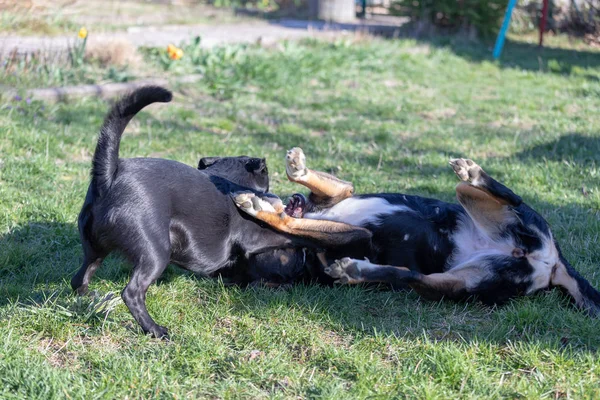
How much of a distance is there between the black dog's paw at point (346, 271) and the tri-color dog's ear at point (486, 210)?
91 centimetres

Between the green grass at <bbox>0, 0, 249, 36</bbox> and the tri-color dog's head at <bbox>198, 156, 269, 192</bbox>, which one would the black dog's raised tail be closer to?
the tri-color dog's head at <bbox>198, 156, 269, 192</bbox>

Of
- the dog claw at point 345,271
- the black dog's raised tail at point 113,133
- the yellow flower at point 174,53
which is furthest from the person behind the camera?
the yellow flower at point 174,53

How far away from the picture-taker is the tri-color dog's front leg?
3.62 m

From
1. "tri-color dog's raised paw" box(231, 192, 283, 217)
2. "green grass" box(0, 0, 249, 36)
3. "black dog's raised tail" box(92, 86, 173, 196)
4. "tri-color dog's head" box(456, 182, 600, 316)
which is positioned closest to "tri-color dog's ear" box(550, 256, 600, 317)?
"tri-color dog's head" box(456, 182, 600, 316)

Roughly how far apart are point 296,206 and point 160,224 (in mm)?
1161

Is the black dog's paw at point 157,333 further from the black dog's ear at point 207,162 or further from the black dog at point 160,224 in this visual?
the black dog's ear at point 207,162

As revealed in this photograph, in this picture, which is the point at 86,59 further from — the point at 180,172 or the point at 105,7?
the point at 105,7

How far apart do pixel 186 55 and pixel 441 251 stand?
257 inches

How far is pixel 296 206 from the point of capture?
4.12 meters

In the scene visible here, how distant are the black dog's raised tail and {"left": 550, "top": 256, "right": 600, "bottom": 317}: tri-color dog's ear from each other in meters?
2.38

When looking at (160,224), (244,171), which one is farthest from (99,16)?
(160,224)

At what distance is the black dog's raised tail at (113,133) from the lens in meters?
3.18

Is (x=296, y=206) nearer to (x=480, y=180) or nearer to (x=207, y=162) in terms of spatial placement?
(x=207, y=162)

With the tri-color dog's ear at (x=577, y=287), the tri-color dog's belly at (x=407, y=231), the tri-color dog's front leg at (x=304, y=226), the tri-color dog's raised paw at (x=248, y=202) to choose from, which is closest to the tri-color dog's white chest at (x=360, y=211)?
the tri-color dog's belly at (x=407, y=231)
